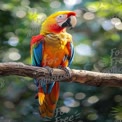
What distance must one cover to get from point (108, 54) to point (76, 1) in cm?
24

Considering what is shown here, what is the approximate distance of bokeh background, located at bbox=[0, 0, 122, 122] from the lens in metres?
1.32

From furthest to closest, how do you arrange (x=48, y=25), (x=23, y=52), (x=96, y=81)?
(x=23, y=52) < (x=48, y=25) < (x=96, y=81)

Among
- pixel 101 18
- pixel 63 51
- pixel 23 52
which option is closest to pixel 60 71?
pixel 63 51

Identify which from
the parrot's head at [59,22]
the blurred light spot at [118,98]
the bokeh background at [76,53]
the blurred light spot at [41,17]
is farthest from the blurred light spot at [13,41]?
the blurred light spot at [118,98]

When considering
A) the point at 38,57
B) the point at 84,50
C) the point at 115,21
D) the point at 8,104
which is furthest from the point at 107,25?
the point at 8,104

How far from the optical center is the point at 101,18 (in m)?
1.39

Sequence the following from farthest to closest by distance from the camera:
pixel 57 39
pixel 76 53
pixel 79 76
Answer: pixel 76 53
pixel 57 39
pixel 79 76

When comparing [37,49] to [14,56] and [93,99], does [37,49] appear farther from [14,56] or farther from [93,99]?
[93,99]

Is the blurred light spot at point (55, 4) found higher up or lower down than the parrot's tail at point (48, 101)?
higher up

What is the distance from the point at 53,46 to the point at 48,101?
0.62 feet

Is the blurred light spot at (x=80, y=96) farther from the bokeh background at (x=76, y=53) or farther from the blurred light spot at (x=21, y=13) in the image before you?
the blurred light spot at (x=21, y=13)

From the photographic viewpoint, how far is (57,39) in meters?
1.14

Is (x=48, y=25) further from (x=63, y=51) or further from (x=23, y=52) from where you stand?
(x=23, y=52)

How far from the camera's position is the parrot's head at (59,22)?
1152 mm
